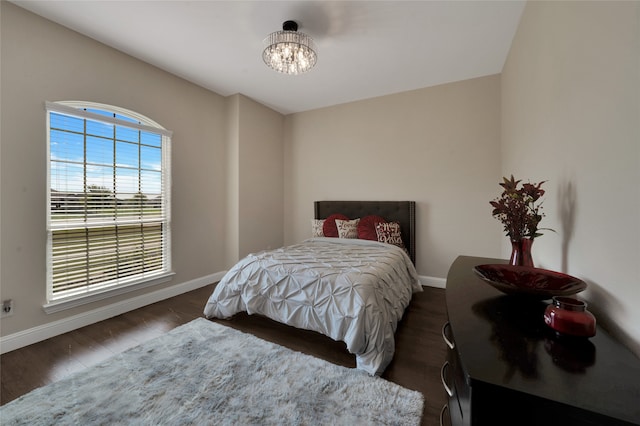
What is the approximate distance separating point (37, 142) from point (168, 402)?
2345mm

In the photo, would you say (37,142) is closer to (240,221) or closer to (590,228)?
(240,221)

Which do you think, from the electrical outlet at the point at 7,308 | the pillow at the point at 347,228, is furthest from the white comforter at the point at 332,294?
the electrical outlet at the point at 7,308

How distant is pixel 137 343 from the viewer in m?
2.07

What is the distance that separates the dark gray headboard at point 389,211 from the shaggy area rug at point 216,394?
2.14m

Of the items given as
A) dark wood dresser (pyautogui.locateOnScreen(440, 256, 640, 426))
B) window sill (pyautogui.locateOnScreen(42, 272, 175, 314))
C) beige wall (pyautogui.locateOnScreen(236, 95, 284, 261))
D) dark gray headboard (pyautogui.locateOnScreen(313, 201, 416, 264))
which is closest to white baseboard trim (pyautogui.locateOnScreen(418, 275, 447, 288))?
dark gray headboard (pyautogui.locateOnScreen(313, 201, 416, 264))

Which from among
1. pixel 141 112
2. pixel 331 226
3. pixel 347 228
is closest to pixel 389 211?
pixel 347 228

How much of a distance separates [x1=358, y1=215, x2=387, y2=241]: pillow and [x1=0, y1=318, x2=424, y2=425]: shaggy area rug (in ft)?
6.14

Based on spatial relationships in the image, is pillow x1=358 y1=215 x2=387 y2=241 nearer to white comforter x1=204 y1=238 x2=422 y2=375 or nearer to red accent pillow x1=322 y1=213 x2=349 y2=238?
red accent pillow x1=322 y1=213 x2=349 y2=238

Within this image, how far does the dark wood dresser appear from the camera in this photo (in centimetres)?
50

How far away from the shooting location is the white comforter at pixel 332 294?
175 cm

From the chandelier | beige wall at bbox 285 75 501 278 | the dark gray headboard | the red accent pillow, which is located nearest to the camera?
the chandelier

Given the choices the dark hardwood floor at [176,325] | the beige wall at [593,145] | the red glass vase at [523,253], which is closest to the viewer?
the beige wall at [593,145]

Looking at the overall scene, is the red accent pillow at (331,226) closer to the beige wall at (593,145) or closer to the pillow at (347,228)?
the pillow at (347,228)

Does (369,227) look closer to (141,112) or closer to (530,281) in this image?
(530,281)
